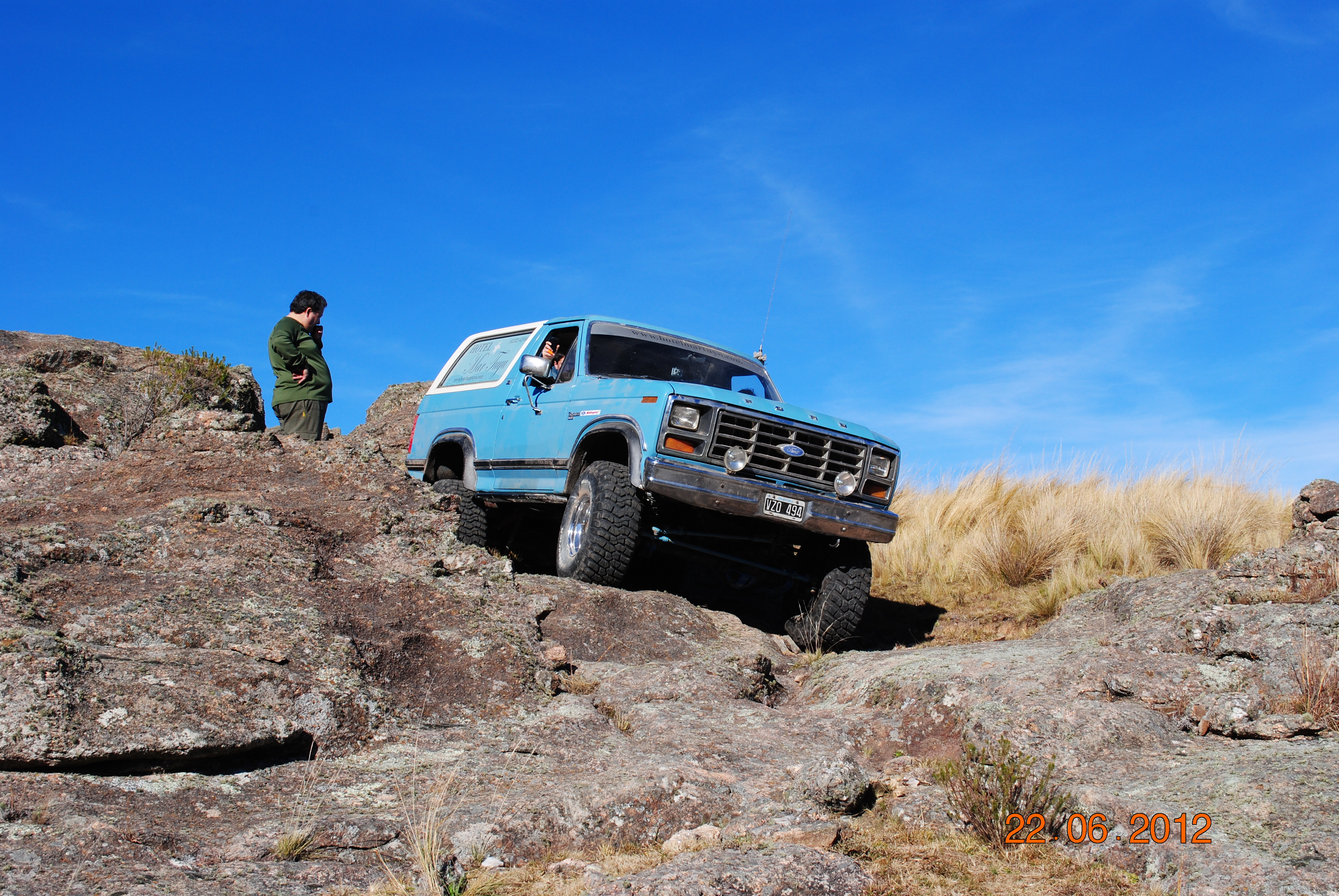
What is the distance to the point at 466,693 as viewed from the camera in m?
4.76

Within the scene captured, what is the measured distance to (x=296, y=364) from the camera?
8.23m

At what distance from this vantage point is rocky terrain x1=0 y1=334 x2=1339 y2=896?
324cm

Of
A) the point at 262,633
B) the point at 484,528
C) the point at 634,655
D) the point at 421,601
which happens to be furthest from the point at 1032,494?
the point at 262,633

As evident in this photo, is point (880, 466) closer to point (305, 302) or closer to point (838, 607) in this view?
point (838, 607)

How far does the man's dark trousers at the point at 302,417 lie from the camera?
841 centimetres

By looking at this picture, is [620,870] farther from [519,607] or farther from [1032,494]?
[1032,494]

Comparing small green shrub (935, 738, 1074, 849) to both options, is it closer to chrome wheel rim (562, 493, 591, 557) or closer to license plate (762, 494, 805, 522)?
license plate (762, 494, 805, 522)

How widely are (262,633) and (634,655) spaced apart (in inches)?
85.4

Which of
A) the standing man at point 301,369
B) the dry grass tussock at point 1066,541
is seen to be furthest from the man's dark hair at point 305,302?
the dry grass tussock at point 1066,541

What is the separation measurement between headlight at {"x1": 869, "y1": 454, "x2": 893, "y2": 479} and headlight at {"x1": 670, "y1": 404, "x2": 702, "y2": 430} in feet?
4.49

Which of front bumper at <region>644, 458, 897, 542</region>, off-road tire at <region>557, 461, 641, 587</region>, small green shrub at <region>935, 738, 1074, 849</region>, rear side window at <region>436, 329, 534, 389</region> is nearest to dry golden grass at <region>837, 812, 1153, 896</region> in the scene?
small green shrub at <region>935, 738, 1074, 849</region>

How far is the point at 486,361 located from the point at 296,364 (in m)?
1.66

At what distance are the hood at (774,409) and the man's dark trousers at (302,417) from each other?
11.2ft

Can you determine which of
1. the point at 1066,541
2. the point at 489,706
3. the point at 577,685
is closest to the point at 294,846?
the point at 489,706
